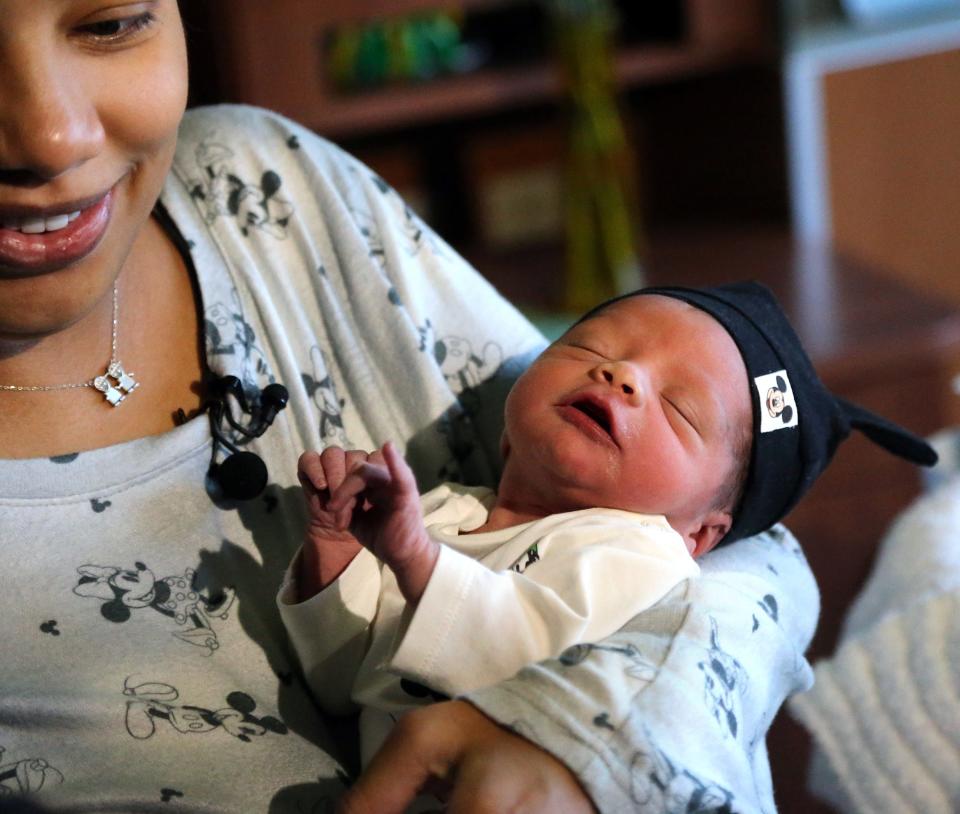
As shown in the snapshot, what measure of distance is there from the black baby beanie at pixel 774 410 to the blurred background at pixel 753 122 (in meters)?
0.88

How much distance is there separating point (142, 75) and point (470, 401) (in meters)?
0.44

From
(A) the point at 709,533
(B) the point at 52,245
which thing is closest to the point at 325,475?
(B) the point at 52,245

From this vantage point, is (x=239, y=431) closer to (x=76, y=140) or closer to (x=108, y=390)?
(x=108, y=390)

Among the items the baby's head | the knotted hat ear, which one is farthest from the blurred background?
the baby's head

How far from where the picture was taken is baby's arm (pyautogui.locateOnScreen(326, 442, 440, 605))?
871 mm

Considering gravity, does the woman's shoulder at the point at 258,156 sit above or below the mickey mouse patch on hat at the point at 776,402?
above

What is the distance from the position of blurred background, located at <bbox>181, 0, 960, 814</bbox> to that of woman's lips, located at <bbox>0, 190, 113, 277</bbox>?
1384mm

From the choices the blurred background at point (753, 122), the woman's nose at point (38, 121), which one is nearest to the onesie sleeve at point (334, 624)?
the woman's nose at point (38, 121)

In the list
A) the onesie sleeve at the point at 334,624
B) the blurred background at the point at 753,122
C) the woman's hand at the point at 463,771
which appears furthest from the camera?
the blurred background at the point at 753,122

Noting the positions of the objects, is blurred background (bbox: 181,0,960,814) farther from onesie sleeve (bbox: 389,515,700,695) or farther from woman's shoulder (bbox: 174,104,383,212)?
onesie sleeve (bbox: 389,515,700,695)

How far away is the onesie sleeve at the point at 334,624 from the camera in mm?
978

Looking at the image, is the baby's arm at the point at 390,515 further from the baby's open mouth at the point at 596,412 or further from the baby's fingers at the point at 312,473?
the baby's open mouth at the point at 596,412

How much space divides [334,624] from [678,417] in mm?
332

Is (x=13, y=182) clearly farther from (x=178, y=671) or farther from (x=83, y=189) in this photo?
(x=178, y=671)
